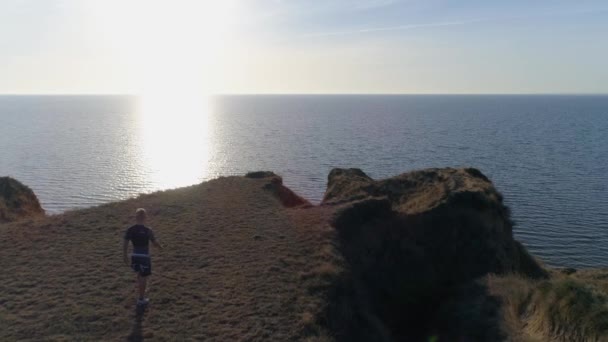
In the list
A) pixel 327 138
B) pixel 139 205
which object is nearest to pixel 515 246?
pixel 139 205

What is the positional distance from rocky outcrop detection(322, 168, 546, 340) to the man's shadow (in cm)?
644

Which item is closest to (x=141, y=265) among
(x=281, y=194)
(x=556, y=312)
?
(x=556, y=312)

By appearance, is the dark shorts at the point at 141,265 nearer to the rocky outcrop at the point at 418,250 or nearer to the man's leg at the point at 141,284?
the man's leg at the point at 141,284

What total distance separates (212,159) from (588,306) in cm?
7792

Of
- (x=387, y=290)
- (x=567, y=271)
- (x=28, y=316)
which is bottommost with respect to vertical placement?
(x=567, y=271)

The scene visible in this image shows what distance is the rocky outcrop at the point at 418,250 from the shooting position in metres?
21.2

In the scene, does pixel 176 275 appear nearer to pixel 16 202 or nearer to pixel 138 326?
pixel 138 326

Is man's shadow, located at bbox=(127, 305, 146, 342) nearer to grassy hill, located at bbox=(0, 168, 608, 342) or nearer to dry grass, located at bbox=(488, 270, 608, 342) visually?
grassy hill, located at bbox=(0, 168, 608, 342)

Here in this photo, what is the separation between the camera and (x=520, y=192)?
5794 cm

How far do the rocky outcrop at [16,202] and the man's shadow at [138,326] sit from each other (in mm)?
17891

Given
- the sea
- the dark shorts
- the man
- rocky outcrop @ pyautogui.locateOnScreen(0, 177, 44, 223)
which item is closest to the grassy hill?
the man

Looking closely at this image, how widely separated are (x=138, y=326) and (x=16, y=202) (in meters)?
22.6

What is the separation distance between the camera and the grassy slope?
48.7 ft

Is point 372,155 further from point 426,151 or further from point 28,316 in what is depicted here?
point 28,316
